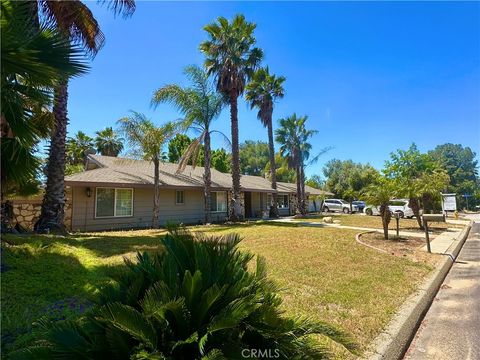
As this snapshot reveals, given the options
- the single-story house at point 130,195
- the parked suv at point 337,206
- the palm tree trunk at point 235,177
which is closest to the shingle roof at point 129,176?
the single-story house at point 130,195

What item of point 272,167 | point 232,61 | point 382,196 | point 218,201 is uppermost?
point 232,61

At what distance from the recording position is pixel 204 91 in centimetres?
1823

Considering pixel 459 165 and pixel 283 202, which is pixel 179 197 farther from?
pixel 459 165

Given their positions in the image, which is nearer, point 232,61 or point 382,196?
point 382,196

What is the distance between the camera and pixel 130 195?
56.0 feet

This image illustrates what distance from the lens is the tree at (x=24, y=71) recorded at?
343cm

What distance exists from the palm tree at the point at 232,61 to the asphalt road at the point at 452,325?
13.1 metres

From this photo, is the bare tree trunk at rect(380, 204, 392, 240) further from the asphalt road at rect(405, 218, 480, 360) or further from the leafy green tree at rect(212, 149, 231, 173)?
the leafy green tree at rect(212, 149, 231, 173)

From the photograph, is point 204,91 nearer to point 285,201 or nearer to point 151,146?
point 151,146

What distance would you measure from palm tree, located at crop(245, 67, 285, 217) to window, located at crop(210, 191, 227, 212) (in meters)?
5.37

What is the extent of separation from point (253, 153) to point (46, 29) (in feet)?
195

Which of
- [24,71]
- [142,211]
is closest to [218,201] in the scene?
[142,211]

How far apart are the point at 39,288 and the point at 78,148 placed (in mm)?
30818

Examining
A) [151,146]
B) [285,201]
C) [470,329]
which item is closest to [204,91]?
[151,146]
